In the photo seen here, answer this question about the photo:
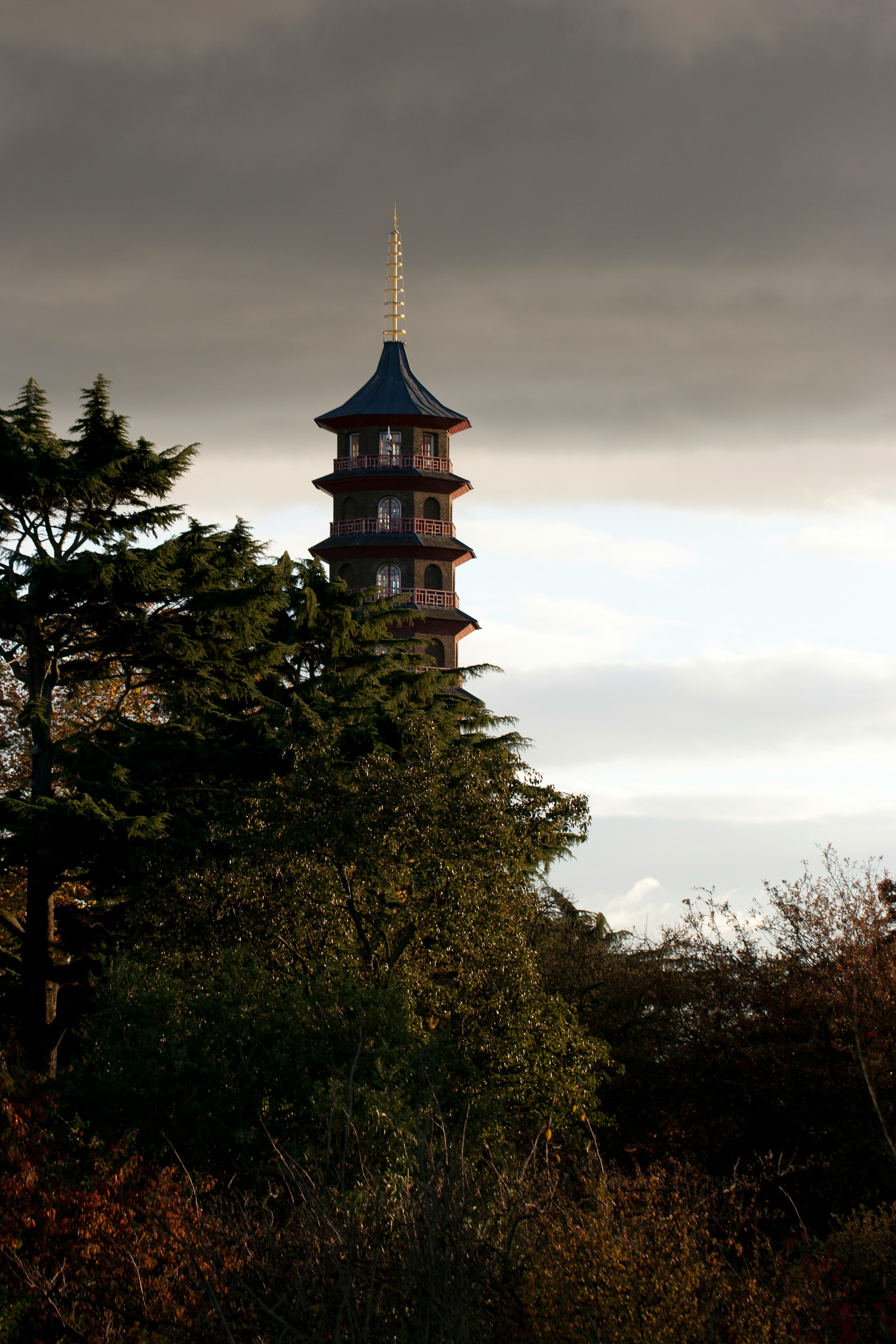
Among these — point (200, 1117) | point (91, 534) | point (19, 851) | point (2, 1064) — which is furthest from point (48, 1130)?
point (91, 534)

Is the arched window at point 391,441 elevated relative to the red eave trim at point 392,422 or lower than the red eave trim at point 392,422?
lower

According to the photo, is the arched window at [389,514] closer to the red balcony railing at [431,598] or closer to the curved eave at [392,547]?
the curved eave at [392,547]

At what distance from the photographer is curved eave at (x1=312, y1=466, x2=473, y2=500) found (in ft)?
182

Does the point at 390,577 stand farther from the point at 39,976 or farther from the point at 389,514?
the point at 39,976

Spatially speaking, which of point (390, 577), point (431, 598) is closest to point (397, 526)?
point (390, 577)

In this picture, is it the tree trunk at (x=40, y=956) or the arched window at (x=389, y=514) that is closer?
the tree trunk at (x=40, y=956)

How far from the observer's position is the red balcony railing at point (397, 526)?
2185 inches

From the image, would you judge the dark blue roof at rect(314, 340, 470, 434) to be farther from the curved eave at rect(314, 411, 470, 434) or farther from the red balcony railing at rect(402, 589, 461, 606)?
the red balcony railing at rect(402, 589, 461, 606)

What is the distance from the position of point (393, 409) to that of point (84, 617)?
29440 millimetres

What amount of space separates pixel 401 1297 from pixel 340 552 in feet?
160

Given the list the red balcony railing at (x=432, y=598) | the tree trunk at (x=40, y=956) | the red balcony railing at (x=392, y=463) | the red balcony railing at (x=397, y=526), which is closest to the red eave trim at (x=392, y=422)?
the red balcony railing at (x=392, y=463)

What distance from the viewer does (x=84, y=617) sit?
28.8m

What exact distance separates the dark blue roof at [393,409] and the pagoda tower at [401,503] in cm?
4

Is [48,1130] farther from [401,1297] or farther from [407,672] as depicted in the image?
[407,672]
